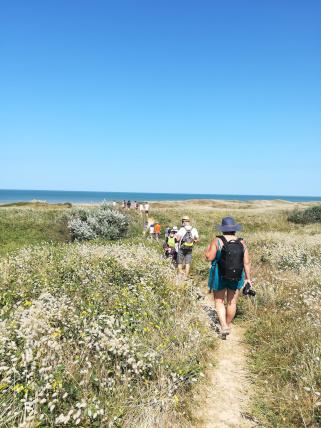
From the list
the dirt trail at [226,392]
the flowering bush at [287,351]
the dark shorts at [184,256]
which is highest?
the dark shorts at [184,256]

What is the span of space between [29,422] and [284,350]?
445cm

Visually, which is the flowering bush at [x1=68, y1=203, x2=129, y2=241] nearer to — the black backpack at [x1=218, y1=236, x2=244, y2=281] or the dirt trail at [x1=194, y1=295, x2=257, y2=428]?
the black backpack at [x1=218, y1=236, x2=244, y2=281]

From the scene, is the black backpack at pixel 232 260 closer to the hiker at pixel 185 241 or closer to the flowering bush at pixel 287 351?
the flowering bush at pixel 287 351

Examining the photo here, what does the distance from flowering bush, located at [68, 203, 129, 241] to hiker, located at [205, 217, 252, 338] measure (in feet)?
57.2

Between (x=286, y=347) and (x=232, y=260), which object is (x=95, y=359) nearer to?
(x=232, y=260)

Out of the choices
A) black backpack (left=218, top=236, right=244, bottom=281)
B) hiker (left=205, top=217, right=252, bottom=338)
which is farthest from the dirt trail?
black backpack (left=218, top=236, right=244, bottom=281)

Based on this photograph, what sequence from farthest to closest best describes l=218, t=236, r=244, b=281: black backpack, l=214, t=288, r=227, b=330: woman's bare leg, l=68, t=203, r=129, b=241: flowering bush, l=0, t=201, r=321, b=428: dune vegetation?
l=68, t=203, r=129, b=241: flowering bush < l=214, t=288, r=227, b=330: woman's bare leg < l=218, t=236, r=244, b=281: black backpack < l=0, t=201, r=321, b=428: dune vegetation

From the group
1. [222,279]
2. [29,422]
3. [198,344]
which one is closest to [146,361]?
[198,344]

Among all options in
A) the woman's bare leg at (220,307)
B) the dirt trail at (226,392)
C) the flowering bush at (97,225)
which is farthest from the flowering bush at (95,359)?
the flowering bush at (97,225)

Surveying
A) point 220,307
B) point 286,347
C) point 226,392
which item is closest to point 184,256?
point 220,307

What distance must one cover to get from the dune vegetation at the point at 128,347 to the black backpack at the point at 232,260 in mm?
1101

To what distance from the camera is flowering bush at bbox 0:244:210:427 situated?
12.7 feet

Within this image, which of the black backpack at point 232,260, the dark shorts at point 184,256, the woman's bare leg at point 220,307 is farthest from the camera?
the dark shorts at point 184,256

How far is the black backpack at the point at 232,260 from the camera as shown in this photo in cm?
666
